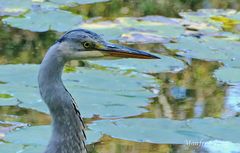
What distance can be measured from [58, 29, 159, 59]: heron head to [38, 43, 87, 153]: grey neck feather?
56mm

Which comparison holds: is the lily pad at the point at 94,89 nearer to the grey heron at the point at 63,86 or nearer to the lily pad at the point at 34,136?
the lily pad at the point at 34,136

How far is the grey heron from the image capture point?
155 inches

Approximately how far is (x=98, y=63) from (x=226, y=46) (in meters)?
1.36

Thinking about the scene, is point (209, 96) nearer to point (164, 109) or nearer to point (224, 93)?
point (224, 93)

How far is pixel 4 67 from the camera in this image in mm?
6484

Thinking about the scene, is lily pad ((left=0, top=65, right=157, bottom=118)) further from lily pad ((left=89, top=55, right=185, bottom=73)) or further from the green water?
lily pad ((left=89, top=55, right=185, bottom=73))

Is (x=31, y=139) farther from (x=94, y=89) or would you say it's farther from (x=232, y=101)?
(x=232, y=101)

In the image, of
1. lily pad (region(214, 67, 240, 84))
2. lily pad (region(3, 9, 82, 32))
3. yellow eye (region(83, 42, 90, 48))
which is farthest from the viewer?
lily pad (region(3, 9, 82, 32))

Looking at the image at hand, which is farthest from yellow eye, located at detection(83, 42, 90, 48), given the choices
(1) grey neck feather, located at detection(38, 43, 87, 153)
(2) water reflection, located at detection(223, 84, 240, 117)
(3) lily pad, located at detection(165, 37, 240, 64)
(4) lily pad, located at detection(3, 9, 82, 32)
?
(4) lily pad, located at detection(3, 9, 82, 32)

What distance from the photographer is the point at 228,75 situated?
6688 mm

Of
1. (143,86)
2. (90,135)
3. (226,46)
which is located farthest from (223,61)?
(90,135)

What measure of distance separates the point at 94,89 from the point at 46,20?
200 cm

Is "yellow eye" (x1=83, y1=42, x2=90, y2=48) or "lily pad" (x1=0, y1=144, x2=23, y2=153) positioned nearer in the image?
"yellow eye" (x1=83, y1=42, x2=90, y2=48)

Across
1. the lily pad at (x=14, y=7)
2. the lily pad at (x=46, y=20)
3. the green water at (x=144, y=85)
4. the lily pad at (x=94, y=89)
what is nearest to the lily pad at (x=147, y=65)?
the green water at (x=144, y=85)
